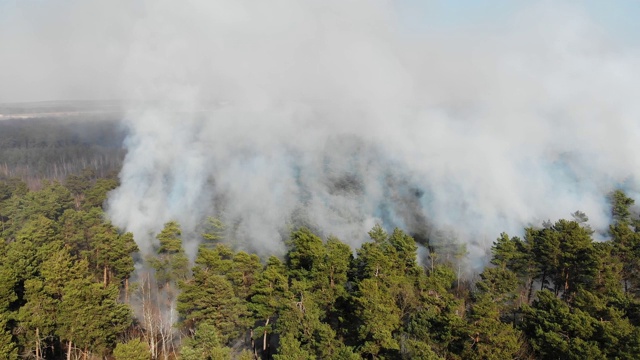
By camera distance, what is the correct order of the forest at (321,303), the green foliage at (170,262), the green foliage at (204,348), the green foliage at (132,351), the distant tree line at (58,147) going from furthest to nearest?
the distant tree line at (58,147), the green foliage at (170,262), the forest at (321,303), the green foliage at (204,348), the green foliage at (132,351)

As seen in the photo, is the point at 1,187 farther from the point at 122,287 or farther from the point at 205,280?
the point at 205,280

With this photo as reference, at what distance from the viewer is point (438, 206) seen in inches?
1464

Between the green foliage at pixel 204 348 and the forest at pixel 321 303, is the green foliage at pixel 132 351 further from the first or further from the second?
the green foliage at pixel 204 348

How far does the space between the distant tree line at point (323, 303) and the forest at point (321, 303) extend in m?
0.07

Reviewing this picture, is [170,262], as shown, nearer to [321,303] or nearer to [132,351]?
[132,351]

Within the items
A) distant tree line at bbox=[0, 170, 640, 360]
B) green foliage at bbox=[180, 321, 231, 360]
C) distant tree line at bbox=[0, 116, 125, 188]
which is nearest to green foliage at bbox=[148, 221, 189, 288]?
distant tree line at bbox=[0, 170, 640, 360]

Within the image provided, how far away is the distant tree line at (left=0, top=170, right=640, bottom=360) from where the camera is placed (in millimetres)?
16047

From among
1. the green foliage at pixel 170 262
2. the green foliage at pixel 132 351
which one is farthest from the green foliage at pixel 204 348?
the green foliage at pixel 170 262

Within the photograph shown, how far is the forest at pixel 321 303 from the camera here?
632 inches

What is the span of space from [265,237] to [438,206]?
1681cm

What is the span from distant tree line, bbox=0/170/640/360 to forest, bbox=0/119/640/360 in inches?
2.8

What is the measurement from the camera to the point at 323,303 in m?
20.3

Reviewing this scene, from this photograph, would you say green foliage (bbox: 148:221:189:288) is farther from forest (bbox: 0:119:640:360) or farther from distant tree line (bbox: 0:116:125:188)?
distant tree line (bbox: 0:116:125:188)

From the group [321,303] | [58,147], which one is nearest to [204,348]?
[321,303]
